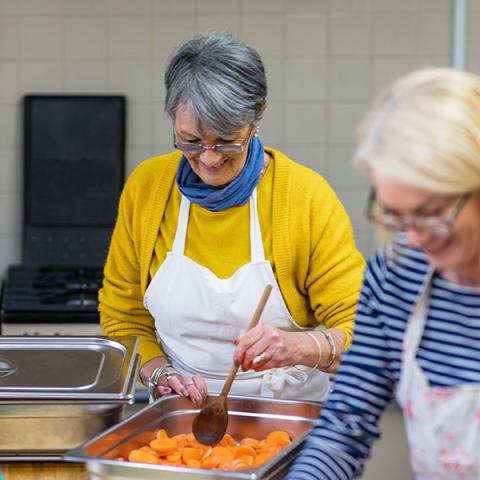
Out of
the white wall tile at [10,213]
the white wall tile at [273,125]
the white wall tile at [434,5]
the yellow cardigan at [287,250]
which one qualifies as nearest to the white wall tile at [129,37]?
the white wall tile at [273,125]

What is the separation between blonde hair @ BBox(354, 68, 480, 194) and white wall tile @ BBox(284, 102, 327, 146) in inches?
A: 100

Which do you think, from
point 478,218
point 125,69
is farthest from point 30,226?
point 478,218

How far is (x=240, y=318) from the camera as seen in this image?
198 centimetres

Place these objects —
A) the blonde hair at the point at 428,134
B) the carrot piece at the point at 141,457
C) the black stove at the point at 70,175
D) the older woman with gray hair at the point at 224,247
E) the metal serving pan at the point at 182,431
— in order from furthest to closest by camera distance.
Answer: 1. the black stove at the point at 70,175
2. the older woman with gray hair at the point at 224,247
3. the carrot piece at the point at 141,457
4. the metal serving pan at the point at 182,431
5. the blonde hair at the point at 428,134

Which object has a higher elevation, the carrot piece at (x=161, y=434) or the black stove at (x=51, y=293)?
the black stove at (x=51, y=293)

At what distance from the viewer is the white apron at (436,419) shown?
1.23m

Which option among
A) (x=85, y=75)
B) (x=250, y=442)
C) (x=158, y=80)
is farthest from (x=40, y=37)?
(x=250, y=442)

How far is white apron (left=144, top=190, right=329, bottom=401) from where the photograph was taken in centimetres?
197

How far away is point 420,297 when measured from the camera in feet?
4.20

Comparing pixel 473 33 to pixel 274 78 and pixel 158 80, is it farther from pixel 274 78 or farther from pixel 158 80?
pixel 158 80

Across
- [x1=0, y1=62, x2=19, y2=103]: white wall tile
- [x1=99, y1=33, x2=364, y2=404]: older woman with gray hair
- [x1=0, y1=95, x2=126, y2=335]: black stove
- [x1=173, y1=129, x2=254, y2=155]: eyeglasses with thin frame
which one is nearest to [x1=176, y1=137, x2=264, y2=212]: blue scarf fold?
[x1=99, y1=33, x2=364, y2=404]: older woman with gray hair

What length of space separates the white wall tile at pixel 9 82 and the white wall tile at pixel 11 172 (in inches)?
7.5

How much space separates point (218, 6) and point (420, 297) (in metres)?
2.57

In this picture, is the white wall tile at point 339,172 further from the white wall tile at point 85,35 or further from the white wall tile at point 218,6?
the white wall tile at point 85,35
